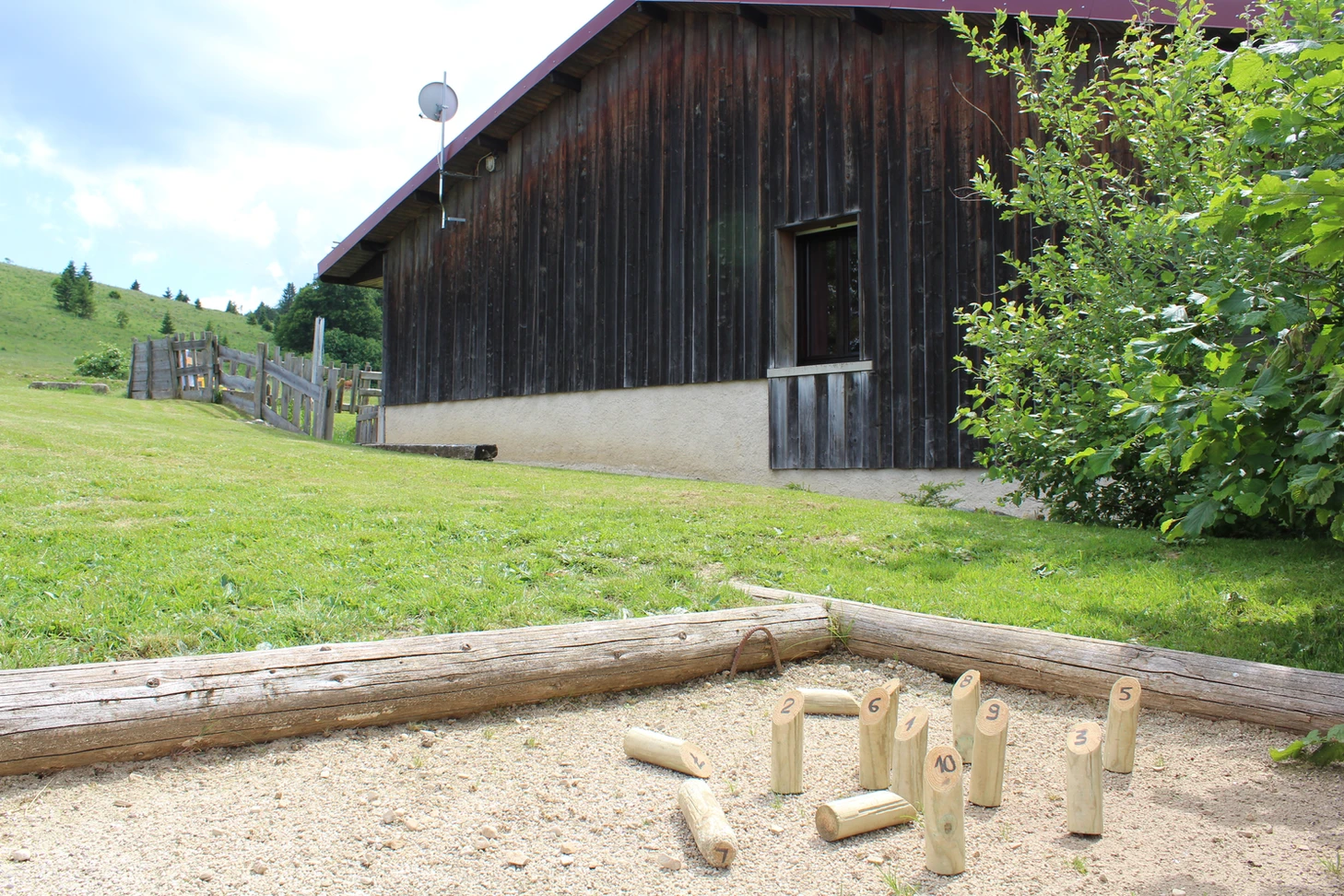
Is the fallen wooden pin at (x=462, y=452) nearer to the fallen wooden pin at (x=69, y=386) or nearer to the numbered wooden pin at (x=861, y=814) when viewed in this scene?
the numbered wooden pin at (x=861, y=814)

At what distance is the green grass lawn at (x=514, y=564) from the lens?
4.41 meters

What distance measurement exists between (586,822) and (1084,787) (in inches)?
62.3

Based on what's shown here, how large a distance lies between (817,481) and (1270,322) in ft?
24.8

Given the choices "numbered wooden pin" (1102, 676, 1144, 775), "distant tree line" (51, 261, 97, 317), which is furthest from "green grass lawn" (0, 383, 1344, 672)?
"distant tree line" (51, 261, 97, 317)

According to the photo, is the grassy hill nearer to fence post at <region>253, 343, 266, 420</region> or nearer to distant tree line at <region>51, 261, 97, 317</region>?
distant tree line at <region>51, 261, 97, 317</region>

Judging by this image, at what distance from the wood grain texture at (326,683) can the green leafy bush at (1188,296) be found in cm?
235

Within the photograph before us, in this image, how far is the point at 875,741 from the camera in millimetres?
3186

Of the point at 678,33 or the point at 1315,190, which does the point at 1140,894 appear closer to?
the point at 1315,190

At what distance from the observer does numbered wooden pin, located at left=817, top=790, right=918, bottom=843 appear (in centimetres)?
280

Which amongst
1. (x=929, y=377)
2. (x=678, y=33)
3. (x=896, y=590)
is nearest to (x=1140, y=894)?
(x=896, y=590)

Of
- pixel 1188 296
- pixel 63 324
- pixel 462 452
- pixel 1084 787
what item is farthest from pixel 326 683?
pixel 63 324

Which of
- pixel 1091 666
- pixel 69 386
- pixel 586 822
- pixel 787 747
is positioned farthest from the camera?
pixel 69 386

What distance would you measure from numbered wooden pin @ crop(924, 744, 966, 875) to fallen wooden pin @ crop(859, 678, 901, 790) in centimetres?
55

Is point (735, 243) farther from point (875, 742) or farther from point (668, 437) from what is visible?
point (875, 742)
